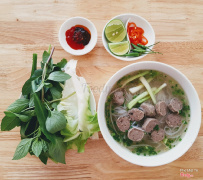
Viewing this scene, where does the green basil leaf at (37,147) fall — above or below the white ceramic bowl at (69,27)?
below

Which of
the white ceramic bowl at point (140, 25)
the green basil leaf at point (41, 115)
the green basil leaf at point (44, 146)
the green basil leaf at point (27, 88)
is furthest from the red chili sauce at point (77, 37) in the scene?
the green basil leaf at point (44, 146)

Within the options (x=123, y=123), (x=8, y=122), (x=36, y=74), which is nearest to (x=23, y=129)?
(x=8, y=122)

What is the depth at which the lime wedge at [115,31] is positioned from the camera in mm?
1680

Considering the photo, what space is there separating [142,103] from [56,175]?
91 centimetres

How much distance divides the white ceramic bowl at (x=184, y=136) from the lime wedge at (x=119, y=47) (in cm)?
27

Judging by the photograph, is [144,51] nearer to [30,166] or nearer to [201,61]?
[201,61]

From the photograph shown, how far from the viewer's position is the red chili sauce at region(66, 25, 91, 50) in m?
1.71

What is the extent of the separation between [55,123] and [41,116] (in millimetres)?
111

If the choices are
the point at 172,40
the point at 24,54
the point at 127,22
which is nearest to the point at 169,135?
the point at 172,40

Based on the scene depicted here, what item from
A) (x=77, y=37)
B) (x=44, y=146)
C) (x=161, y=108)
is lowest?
(x=44, y=146)

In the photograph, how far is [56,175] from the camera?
1.72 metres

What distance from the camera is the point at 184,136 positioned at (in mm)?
1528

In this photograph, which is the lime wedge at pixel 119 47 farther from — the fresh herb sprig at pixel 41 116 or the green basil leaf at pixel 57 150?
the green basil leaf at pixel 57 150

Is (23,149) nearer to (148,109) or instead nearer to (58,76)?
(58,76)
